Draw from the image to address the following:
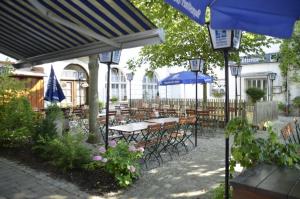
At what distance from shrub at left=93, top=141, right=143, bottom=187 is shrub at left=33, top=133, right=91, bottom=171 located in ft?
1.58

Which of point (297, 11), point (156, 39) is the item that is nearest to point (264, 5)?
point (297, 11)

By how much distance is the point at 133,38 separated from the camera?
4105 mm

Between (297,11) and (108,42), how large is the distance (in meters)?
2.56

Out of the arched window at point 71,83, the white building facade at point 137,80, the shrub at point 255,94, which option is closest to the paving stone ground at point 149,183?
the shrub at point 255,94

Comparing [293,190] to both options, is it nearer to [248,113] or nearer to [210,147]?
[210,147]

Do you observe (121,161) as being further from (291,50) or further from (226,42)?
(291,50)

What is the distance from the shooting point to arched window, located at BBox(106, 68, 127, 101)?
25.4 meters

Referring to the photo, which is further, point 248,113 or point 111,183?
point 248,113

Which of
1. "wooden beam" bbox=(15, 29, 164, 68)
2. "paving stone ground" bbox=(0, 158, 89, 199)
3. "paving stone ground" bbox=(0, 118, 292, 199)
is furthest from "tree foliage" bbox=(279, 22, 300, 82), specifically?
"paving stone ground" bbox=(0, 158, 89, 199)

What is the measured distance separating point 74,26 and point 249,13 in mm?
2523

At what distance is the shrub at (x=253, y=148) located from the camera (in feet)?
10.4

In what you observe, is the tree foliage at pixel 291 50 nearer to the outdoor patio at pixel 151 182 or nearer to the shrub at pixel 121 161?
the outdoor patio at pixel 151 182

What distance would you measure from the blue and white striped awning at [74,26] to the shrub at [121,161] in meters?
1.80

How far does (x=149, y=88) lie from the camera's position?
2816cm
